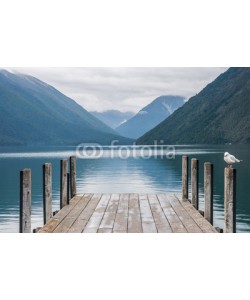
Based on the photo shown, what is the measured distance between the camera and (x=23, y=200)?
12.0 metres

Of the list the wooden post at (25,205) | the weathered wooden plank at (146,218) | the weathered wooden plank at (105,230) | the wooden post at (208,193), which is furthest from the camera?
the wooden post at (208,193)

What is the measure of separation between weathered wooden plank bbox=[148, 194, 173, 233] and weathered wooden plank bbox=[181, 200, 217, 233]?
71 cm

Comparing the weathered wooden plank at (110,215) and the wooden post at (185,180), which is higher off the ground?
the wooden post at (185,180)

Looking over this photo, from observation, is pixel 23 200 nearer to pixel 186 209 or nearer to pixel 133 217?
pixel 133 217

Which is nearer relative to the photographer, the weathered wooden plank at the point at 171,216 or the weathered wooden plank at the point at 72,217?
the weathered wooden plank at the point at 171,216

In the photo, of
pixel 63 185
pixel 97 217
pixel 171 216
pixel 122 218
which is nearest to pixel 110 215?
pixel 97 217

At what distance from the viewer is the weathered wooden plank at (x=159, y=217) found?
→ 11195mm

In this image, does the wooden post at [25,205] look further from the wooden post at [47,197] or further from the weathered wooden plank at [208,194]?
the weathered wooden plank at [208,194]

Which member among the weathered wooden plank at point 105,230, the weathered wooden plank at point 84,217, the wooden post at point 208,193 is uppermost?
the wooden post at point 208,193

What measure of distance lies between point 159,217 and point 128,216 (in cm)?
75

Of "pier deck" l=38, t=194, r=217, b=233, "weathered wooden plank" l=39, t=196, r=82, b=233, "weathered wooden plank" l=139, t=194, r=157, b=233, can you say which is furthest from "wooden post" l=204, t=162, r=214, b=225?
"weathered wooden plank" l=39, t=196, r=82, b=233

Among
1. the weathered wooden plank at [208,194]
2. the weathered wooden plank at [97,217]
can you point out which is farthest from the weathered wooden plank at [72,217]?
the weathered wooden plank at [208,194]

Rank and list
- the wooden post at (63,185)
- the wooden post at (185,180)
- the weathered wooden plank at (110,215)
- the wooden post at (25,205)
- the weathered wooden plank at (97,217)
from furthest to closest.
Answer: the wooden post at (185,180) → the wooden post at (63,185) → the wooden post at (25,205) → the weathered wooden plank at (110,215) → the weathered wooden plank at (97,217)

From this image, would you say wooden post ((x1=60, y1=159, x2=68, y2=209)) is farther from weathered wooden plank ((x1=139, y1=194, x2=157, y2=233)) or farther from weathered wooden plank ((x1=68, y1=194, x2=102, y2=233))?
weathered wooden plank ((x1=139, y1=194, x2=157, y2=233))
